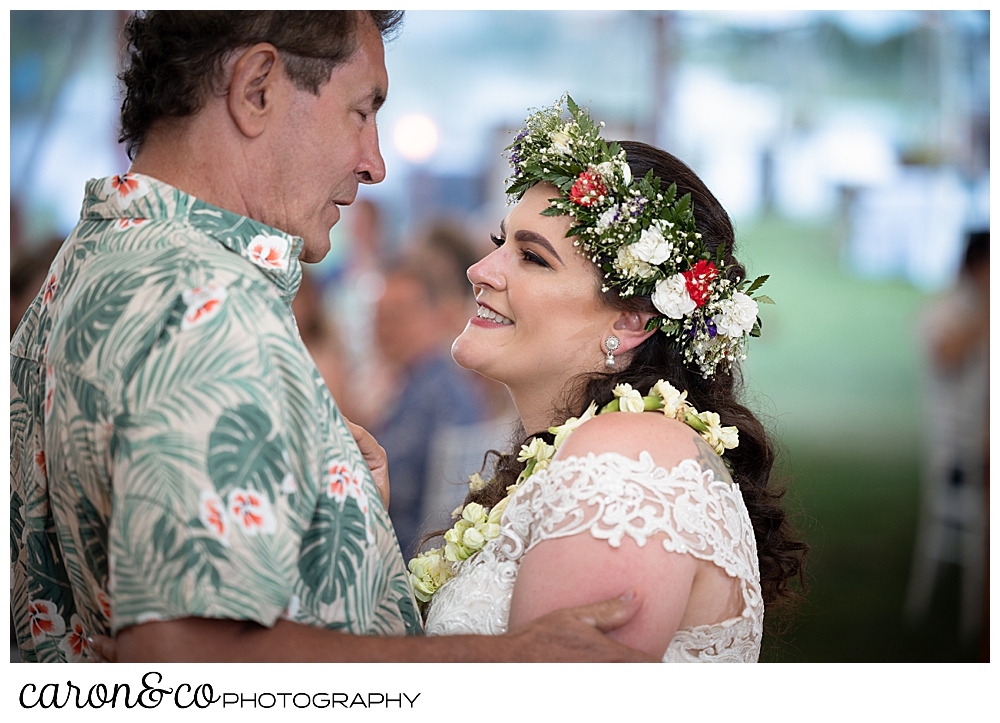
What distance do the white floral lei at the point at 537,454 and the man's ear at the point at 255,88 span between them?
3.25 ft

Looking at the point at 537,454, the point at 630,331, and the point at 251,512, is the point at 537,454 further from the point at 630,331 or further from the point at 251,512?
the point at 251,512

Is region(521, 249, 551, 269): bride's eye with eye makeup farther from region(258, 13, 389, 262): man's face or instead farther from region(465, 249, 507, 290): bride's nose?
region(258, 13, 389, 262): man's face

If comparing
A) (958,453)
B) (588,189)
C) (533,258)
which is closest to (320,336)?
(533,258)

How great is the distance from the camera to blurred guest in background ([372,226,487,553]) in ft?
16.9

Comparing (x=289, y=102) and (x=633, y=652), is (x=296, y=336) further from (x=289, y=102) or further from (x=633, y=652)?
(x=633, y=652)

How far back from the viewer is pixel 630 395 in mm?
2244

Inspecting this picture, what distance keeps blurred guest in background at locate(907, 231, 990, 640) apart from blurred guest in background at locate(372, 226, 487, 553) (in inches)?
132

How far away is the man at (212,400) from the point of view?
150 centimetres

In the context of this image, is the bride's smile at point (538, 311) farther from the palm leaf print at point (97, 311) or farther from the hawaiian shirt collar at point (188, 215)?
the palm leaf print at point (97, 311)

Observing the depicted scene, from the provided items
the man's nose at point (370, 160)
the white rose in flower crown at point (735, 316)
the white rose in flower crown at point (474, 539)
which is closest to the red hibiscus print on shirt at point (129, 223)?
the man's nose at point (370, 160)
